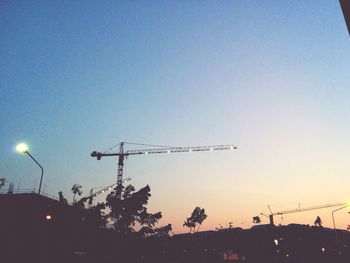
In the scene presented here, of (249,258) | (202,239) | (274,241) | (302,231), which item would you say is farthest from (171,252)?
(302,231)

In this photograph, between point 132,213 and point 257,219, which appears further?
point 257,219

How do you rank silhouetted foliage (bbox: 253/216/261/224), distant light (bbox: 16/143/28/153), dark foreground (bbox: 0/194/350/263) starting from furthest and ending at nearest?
silhouetted foliage (bbox: 253/216/261/224) → dark foreground (bbox: 0/194/350/263) → distant light (bbox: 16/143/28/153)

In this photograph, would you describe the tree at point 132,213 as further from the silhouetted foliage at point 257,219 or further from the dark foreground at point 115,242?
the silhouetted foliage at point 257,219

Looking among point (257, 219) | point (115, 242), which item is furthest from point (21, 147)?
point (257, 219)

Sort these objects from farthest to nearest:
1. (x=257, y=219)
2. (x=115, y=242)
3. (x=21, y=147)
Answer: (x=257, y=219)
(x=115, y=242)
(x=21, y=147)

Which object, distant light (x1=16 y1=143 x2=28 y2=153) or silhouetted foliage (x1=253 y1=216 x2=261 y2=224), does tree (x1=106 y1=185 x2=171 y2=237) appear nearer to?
distant light (x1=16 y1=143 x2=28 y2=153)

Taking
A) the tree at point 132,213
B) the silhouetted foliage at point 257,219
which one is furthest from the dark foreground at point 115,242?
the silhouetted foliage at point 257,219

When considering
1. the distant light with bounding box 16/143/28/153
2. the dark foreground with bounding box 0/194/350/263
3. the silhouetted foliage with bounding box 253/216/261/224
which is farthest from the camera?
the silhouetted foliage with bounding box 253/216/261/224

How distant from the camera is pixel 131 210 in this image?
59.7 metres

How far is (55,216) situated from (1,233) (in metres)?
8.40

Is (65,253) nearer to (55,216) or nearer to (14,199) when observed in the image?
(55,216)

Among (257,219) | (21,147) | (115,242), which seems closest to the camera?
(21,147)

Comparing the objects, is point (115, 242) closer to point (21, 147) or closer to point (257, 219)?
point (21, 147)

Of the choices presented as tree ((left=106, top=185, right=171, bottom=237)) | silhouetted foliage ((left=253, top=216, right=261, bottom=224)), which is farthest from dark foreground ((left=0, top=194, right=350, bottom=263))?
silhouetted foliage ((left=253, top=216, right=261, bottom=224))
